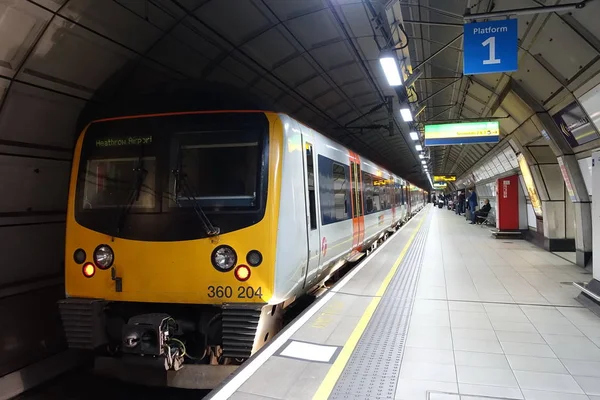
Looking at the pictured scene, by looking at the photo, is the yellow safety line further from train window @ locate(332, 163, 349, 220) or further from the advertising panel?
the advertising panel

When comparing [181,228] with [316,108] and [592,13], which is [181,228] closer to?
[592,13]

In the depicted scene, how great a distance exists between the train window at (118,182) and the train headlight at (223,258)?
785mm

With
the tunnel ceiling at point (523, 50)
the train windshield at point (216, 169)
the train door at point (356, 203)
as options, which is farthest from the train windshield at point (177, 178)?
the tunnel ceiling at point (523, 50)

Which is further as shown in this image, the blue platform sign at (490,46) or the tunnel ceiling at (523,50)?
the blue platform sign at (490,46)

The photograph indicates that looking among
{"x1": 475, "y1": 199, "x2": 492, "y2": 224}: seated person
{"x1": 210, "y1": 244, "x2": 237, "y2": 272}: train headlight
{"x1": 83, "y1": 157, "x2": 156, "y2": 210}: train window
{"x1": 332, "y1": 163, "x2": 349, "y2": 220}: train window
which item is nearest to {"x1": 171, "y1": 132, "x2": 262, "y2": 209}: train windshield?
{"x1": 83, "y1": 157, "x2": 156, "y2": 210}: train window

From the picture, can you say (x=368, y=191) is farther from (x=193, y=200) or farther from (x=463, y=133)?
(x=193, y=200)

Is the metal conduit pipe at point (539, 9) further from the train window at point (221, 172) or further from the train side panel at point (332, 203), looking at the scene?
the train window at point (221, 172)

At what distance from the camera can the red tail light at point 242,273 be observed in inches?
150

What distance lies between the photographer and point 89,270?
407 centimetres

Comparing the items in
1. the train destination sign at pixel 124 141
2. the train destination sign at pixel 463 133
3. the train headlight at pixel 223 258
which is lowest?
the train headlight at pixel 223 258

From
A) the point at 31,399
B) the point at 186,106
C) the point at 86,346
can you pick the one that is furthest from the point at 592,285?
the point at 31,399

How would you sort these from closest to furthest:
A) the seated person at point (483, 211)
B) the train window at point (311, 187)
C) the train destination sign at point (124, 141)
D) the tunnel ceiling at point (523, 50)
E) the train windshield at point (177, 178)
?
the train windshield at point (177, 178)
the train destination sign at point (124, 141)
the train window at point (311, 187)
the tunnel ceiling at point (523, 50)
the seated person at point (483, 211)

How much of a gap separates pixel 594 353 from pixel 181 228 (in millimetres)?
4027

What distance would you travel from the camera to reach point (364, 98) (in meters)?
14.5
